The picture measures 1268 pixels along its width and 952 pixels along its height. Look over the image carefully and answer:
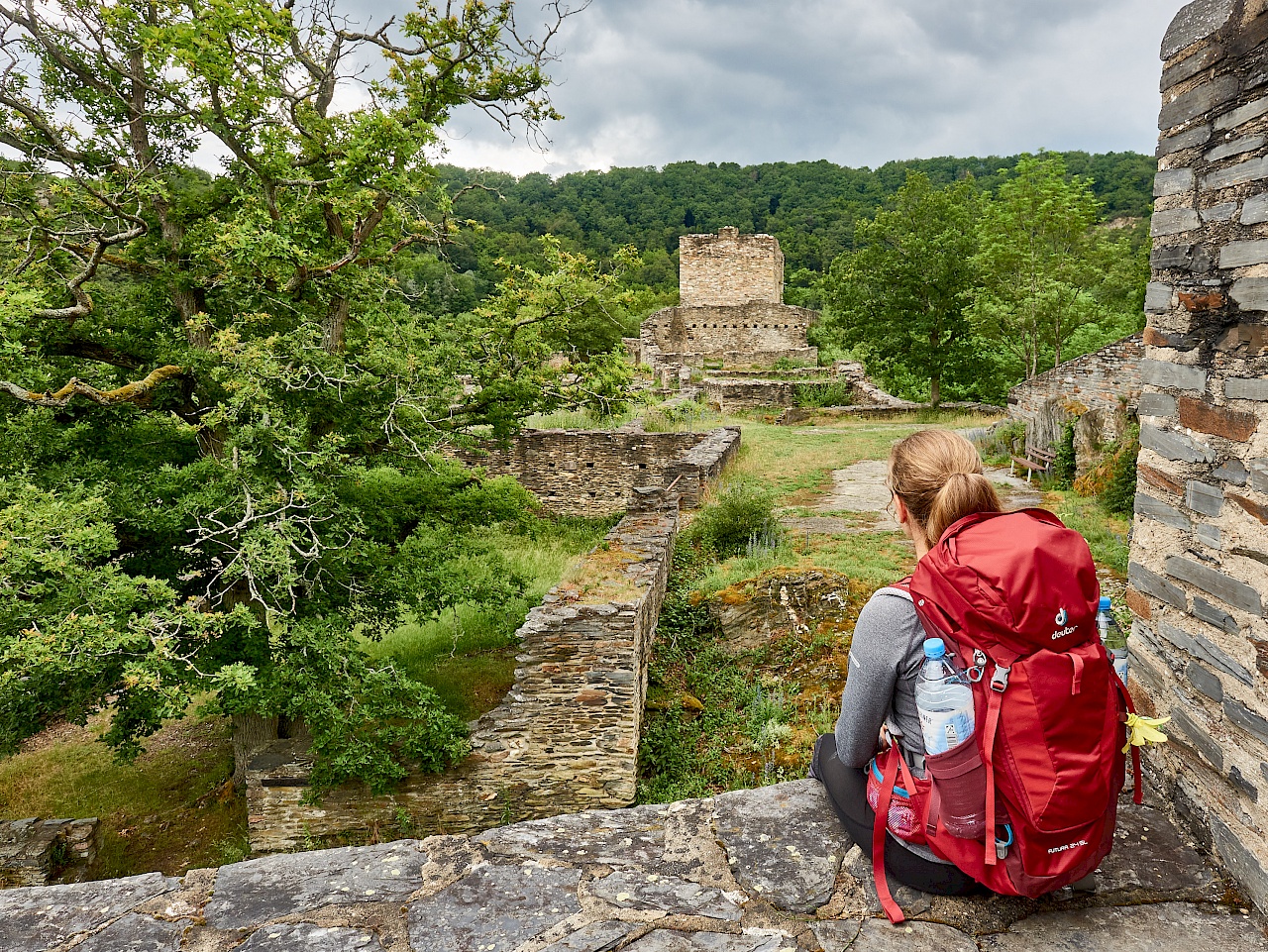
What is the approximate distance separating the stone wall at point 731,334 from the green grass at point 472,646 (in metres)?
20.3

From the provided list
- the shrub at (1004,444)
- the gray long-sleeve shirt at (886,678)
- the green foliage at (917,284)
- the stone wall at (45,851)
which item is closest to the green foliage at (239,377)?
the stone wall at (45,851)

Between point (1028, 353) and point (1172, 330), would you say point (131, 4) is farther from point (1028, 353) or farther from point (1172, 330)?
point (1028, 353)

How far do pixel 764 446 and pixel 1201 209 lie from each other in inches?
541

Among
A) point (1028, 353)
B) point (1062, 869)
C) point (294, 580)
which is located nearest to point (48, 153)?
point (294, 580)

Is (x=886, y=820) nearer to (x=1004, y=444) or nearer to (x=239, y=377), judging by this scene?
(x=239, y=377)

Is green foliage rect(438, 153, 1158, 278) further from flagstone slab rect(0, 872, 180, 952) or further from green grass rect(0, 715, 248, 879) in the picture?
flagstone slab rect(0, 872, 180, 952)

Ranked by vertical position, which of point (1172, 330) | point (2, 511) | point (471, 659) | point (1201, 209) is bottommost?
point (471, 659)

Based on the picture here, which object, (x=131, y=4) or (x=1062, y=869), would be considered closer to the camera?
(x=1062, y=869)

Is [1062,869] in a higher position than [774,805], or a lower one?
higher

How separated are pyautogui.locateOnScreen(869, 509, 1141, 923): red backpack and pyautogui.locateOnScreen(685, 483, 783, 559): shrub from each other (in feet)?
23.2

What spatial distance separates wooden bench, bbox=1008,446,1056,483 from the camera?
452 inches

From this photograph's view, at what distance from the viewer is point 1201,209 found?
2.26m

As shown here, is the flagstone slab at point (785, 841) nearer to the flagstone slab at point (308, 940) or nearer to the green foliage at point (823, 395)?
the flagstone slab at point (308, 940)

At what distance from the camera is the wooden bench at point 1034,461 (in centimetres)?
1147
